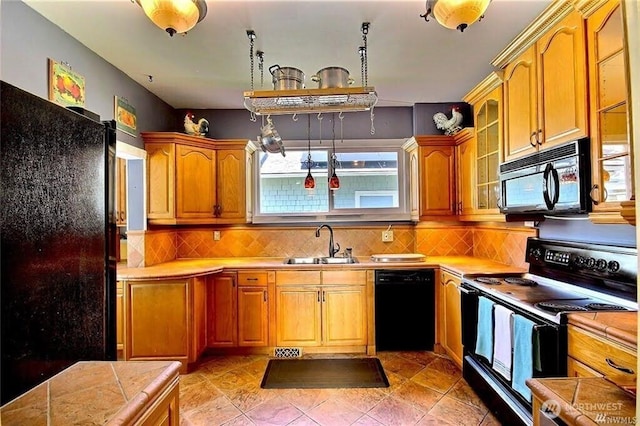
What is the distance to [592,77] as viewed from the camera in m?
1.65

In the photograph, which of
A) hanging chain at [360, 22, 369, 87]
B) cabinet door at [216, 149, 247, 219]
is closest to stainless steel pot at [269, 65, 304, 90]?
hanging chain at [360, 22, 369, 87]

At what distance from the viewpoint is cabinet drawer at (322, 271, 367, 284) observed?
3141 mm

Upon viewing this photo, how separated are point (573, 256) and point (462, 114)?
2.09 metres

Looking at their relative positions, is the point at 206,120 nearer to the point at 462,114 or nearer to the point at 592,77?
the point at 462,114

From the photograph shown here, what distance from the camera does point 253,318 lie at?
123 inches

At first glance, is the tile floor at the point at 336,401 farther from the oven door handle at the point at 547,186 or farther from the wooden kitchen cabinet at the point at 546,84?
the wooden kitchen cabinet at the point at 546,84

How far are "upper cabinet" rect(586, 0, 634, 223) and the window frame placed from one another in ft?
7.17

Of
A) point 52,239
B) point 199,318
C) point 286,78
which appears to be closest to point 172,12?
point 286,78

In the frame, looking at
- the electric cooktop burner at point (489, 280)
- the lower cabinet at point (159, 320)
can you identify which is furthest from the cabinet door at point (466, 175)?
the lower cabinet at point (159, 320)

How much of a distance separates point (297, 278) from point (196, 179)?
4.74 ft

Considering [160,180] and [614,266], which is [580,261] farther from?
[160,180]

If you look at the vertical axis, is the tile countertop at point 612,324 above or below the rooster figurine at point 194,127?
below

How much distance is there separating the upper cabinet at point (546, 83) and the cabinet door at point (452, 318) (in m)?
1.14

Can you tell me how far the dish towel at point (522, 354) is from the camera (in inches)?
67.9
